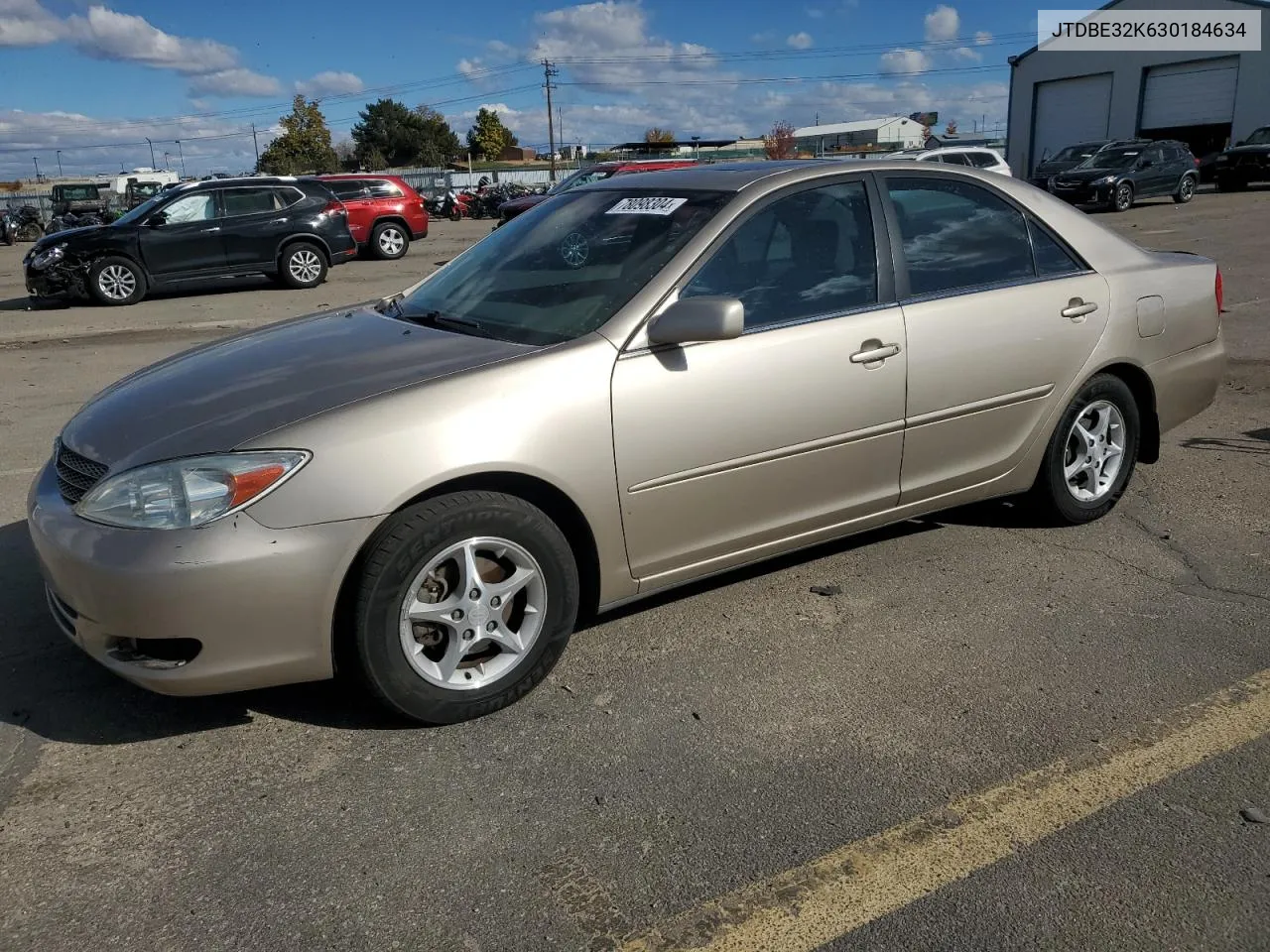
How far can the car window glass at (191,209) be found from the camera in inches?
572

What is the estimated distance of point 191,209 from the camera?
1467cm

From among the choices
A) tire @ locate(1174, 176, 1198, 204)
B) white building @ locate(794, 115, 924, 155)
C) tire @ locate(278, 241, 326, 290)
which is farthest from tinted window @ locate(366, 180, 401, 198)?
white building @ locate(794, 115, 924, 155)

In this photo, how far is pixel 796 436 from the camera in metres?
3.58

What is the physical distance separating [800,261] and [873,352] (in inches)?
16.6

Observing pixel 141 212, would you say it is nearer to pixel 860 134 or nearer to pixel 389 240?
pixel 389 240

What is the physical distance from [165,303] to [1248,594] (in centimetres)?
1401

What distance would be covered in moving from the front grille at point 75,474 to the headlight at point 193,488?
6.3 inches

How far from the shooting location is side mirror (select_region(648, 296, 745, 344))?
3195 mm

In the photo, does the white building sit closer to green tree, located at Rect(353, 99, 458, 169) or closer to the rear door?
green tree, located at Rect(353, 99, 458, 169)

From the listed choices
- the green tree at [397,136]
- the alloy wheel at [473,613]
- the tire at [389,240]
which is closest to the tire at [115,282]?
the tire at [389,240]

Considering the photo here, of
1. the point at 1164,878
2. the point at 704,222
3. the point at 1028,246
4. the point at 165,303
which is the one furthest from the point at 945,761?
the point at 165,303

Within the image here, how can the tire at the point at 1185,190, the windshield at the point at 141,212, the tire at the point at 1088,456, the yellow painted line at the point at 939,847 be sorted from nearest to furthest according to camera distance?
1. the yellow painted line at the point at 939,847
2. the tire at the point at 1088,456
3. the windshield at the point at 141,212
4. the tire at the point at 1185,190

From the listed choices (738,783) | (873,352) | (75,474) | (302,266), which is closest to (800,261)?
(873,352)

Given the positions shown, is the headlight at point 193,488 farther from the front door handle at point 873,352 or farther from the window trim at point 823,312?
the front door handle at point 873,352
